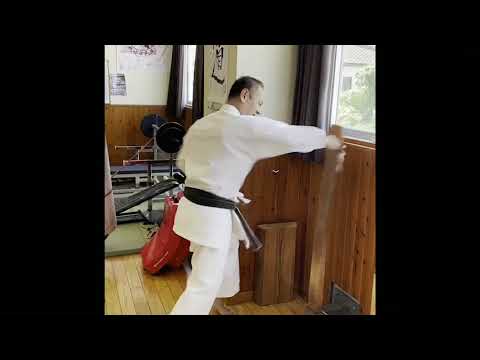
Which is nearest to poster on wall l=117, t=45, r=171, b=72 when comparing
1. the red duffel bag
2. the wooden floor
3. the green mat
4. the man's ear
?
the red duffel bag

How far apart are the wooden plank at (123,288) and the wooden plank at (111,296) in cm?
2

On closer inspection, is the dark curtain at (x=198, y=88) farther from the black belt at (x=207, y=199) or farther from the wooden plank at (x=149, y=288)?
the wooden plank at (x=149, y=288)

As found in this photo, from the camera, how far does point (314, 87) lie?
194cm

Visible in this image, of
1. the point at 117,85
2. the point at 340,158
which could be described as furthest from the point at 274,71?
the point at 117,85

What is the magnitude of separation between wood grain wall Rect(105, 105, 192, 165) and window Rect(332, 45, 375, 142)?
1571 mm

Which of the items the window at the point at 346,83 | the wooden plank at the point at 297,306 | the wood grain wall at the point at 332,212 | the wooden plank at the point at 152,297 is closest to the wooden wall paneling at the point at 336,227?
the wood grain wall at the point at 332,212

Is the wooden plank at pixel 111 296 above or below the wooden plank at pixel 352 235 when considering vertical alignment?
below

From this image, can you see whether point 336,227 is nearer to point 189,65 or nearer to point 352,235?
point 352,235

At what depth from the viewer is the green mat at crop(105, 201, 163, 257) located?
2.80m

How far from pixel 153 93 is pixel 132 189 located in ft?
2.92

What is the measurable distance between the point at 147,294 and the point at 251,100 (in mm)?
1211

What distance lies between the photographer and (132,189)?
3.67 m

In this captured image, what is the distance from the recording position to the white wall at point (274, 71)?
195 centimetres
